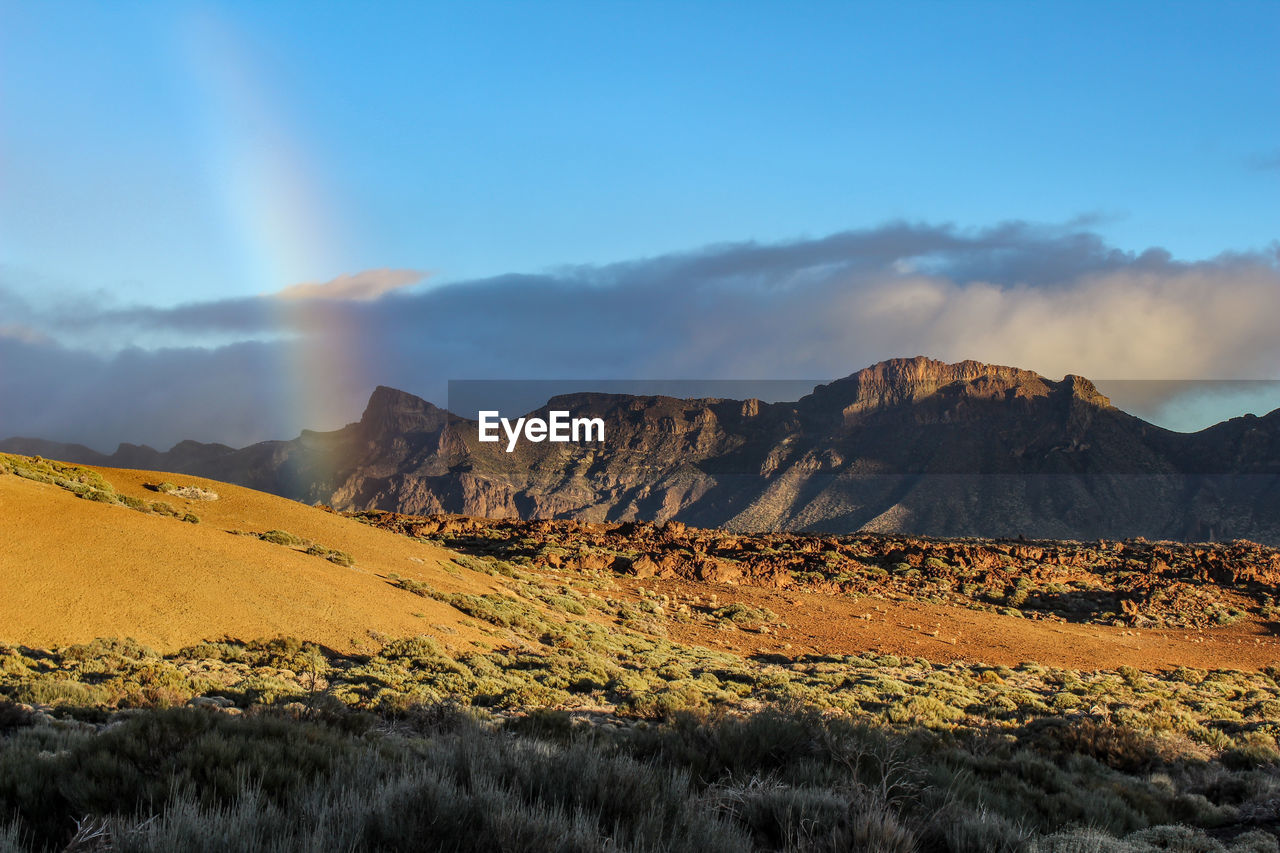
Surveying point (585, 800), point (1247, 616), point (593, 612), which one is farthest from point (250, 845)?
point (1247, 616)

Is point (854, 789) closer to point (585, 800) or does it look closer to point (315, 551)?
point (585, 800)

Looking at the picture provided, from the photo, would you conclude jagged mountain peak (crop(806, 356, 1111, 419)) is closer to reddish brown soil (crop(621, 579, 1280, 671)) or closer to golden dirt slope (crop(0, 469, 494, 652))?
reddish brown soil (crop(621, 579, 1280, 671))

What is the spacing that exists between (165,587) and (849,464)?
111 metres

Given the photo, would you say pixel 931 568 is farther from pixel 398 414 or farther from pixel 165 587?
pixel 398 414

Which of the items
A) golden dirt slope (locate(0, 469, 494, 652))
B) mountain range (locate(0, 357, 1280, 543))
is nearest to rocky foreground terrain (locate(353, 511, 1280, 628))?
golden dirt slope (locate(0, 469, 494, 652))

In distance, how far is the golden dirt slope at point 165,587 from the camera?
45.2 ft

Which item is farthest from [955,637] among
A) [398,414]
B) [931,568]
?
[398,414]

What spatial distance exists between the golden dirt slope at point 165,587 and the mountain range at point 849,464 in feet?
267

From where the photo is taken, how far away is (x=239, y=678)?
452 inches

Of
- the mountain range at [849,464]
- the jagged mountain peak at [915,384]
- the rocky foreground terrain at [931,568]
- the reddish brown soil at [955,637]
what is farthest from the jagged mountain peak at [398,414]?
the reddish brown soil at [955,637]

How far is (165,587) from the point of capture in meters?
15.7

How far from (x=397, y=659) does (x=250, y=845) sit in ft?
37.7

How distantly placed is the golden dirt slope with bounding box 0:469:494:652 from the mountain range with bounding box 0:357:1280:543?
8128 centimetres

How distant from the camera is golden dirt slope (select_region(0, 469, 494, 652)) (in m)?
13.8
